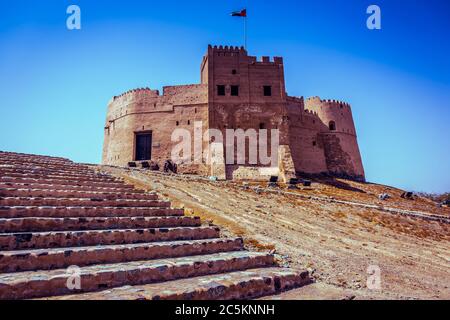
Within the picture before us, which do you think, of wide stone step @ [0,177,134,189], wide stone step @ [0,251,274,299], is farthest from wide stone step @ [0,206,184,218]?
wide stone step @ [0,177,134,189]

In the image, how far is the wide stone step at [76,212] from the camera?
5391 mm

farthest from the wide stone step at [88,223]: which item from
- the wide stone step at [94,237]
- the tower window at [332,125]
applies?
the tower window at [332,125]

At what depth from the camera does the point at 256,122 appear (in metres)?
23.7

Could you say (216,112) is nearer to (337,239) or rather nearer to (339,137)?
(339,137)

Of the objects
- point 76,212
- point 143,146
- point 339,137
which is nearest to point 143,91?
point 143,146

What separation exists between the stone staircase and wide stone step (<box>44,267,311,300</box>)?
0.01m

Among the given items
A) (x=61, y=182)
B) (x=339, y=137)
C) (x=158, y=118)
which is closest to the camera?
(x=61, y=182)

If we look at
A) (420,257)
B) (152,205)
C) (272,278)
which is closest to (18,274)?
(272,278)

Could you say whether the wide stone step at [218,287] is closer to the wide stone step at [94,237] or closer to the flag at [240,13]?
the wide stone step at [94,237]

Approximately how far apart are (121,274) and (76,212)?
2.53 meters

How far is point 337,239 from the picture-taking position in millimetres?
8172

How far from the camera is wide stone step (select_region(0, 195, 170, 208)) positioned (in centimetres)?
592

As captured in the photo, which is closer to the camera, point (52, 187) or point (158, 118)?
point (52, 187)
